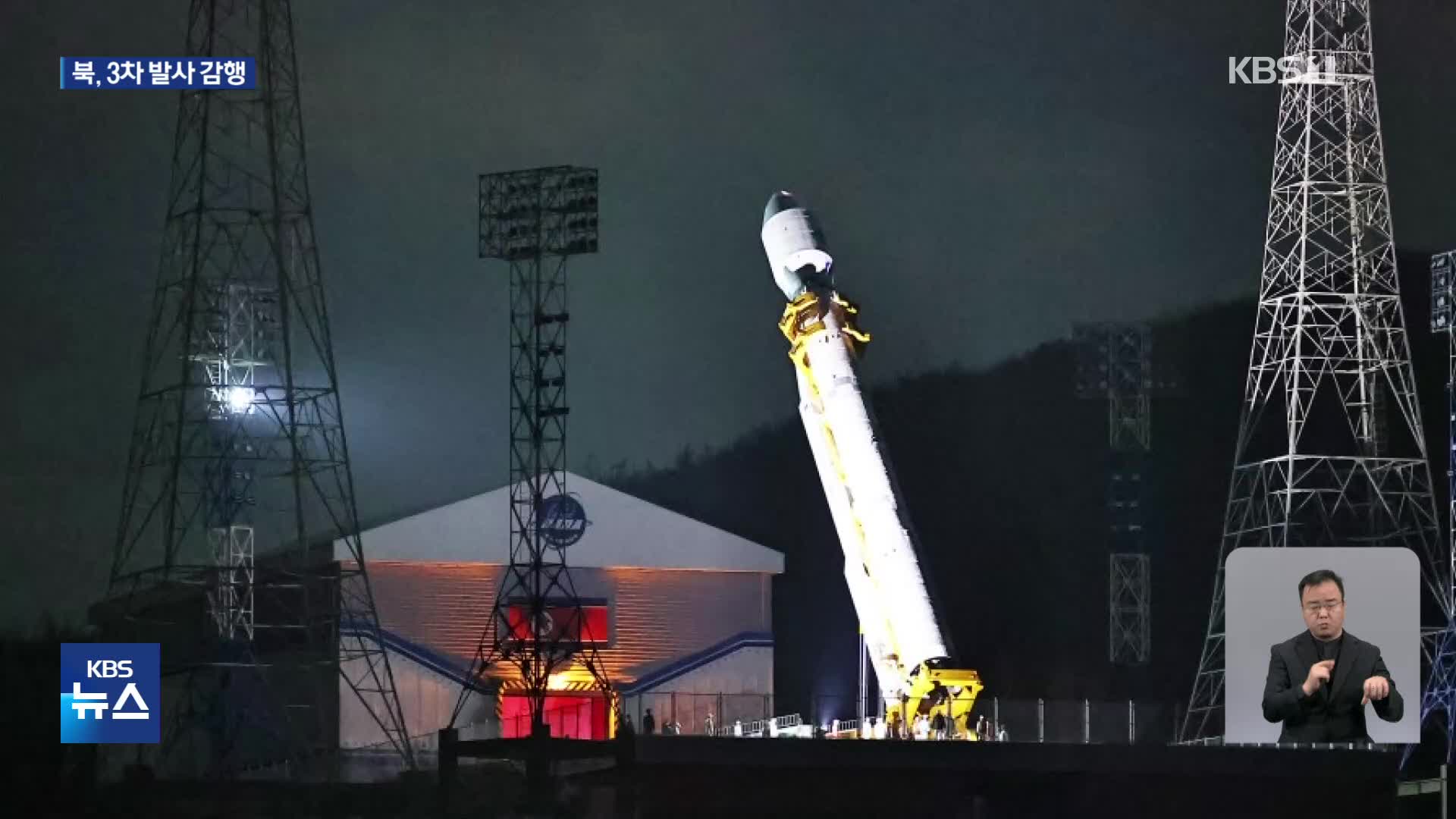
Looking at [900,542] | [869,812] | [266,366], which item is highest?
[266,366]

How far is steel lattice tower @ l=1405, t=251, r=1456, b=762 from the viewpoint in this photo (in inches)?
1651

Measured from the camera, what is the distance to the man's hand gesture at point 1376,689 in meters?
33.8

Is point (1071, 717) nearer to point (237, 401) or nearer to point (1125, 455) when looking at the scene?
point (1125, 455)

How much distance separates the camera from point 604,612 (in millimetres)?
45031

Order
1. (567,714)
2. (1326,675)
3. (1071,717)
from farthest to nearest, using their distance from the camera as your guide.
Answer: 1. (1071,717)
2. (567,714)
3. (1326,675)

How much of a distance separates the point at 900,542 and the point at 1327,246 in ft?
46.1

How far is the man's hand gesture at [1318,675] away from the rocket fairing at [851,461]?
5.06 m

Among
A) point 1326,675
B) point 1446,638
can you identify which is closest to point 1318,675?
point 1326,675

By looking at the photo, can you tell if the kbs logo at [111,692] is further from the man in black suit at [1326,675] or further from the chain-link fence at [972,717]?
the man in black suit at [1326,675]

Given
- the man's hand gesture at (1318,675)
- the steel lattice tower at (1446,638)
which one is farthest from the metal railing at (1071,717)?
the man's hand gesture at (1318,675)

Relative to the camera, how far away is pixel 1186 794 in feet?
122

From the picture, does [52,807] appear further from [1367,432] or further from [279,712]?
[1367,432]

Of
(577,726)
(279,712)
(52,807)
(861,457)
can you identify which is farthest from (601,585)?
(52,807)

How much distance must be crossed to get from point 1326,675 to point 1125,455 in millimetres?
19852
